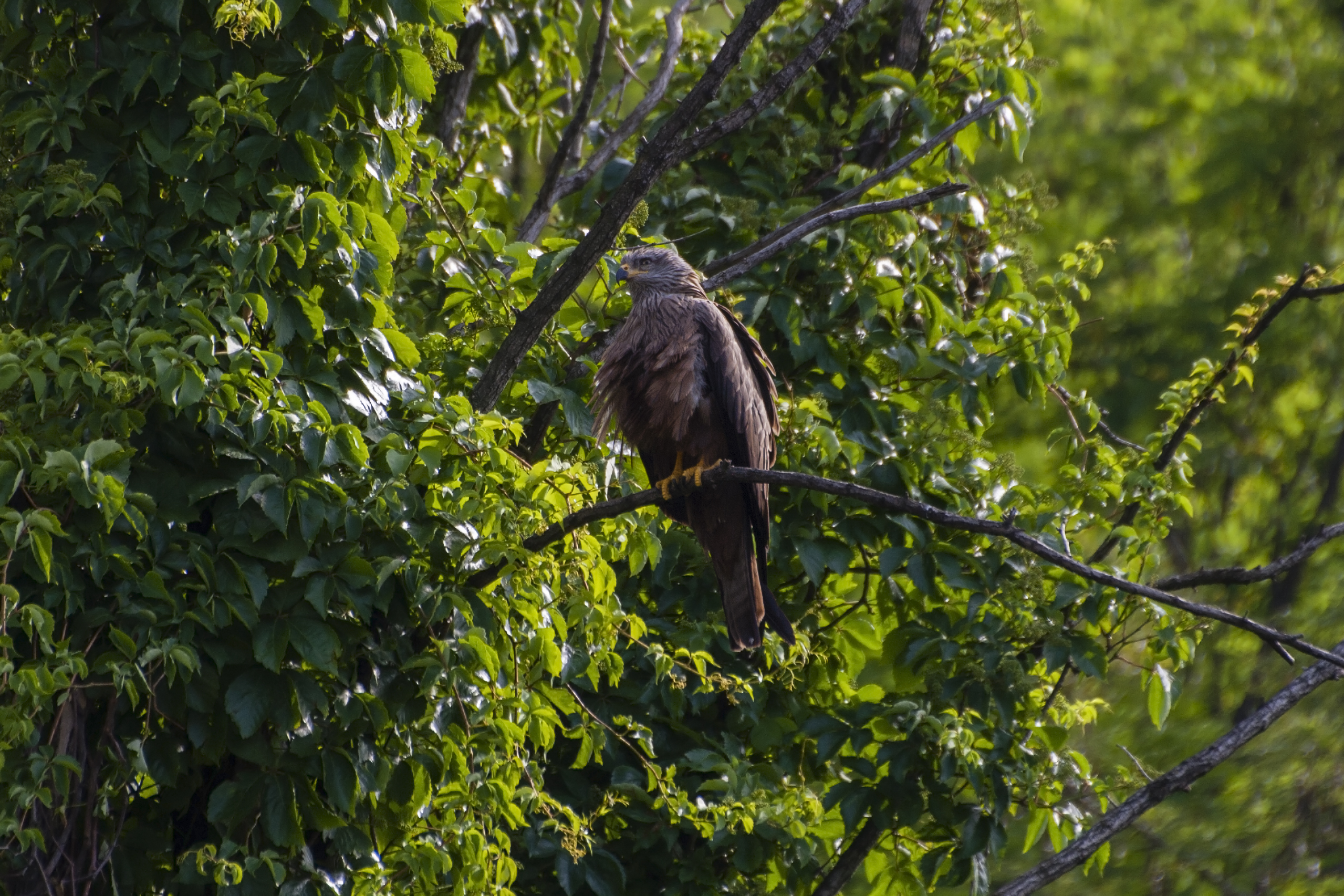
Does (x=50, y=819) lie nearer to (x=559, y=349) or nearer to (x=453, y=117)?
(x=559, y=349)

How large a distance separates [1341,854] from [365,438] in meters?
4.26

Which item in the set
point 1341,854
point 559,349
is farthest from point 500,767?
point 1341,854

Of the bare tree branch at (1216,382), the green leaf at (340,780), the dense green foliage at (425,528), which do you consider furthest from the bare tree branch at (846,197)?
the green leaf at (340,780)

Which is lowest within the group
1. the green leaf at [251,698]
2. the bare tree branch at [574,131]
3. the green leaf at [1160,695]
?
the green leaf at [251,698]

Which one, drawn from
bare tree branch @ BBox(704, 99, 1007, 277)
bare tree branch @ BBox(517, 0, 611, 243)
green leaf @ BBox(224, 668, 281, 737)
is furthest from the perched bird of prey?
green leaf @ BBox(224, 668, 281, 737)

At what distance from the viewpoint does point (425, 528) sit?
3.30 m

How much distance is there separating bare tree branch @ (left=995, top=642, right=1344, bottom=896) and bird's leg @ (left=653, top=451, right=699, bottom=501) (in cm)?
175

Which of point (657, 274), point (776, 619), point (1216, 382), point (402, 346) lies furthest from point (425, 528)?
point (1216, 382)

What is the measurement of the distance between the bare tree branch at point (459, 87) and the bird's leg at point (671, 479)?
6.56 ft

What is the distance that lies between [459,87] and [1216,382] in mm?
3496

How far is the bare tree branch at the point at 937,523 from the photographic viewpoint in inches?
107

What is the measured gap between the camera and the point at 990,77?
454 centimetres

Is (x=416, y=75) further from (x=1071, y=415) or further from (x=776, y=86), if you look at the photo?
(x=1071, y=415)

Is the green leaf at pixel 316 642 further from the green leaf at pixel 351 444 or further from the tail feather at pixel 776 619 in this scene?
the tail feather at pixel 776 619
